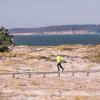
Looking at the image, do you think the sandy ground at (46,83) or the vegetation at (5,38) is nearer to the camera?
the sandy ground at (46,83)

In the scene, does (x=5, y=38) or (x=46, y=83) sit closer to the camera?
(x=46, y=83)

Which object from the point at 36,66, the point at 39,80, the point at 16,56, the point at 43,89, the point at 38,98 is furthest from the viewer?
the point at 16,56

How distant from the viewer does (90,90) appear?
128ft

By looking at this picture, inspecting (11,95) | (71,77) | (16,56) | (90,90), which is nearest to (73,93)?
(90,90)

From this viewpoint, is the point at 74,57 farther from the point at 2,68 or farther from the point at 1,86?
the point at 1,86

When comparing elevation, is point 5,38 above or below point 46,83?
above

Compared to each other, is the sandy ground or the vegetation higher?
the vegetation

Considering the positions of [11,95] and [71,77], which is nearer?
[11,95]

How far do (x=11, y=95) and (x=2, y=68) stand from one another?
53.0ft

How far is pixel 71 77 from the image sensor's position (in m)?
45.4

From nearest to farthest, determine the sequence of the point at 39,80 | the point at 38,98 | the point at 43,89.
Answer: the point at 38,98, the point at 43,89, the point at 39,80

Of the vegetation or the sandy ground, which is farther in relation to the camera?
the vegetation

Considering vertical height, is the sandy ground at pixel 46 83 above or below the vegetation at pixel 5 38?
below

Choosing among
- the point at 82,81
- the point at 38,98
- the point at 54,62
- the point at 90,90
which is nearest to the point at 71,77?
the point at 82,81
